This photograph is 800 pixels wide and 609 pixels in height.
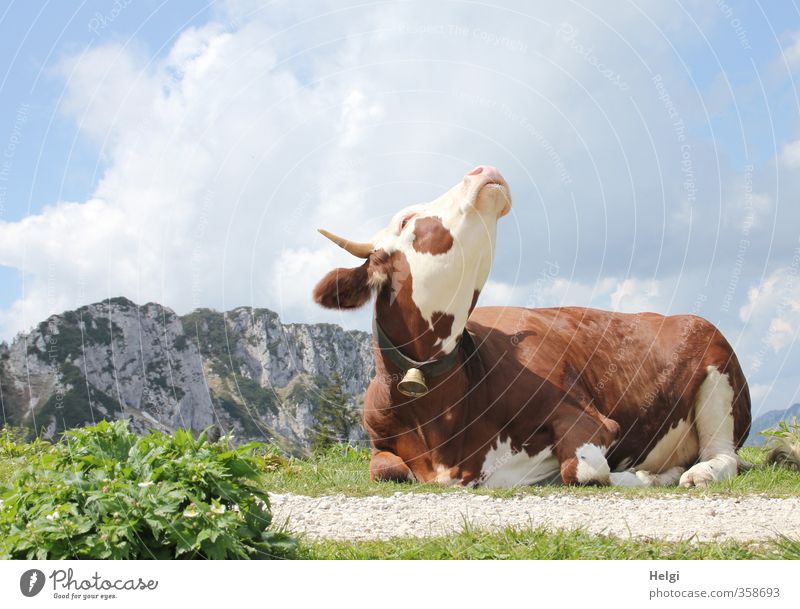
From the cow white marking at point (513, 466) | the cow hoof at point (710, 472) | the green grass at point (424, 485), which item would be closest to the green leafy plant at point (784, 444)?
the green grass at point (424, 485)

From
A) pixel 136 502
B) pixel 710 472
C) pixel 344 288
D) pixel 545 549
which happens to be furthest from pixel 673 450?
pixel 136 502

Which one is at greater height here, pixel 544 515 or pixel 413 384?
pixel 413 384

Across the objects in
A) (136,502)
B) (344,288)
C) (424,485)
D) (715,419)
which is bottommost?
(424,485)

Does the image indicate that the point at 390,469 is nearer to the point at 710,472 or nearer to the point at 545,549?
the point at 545,549

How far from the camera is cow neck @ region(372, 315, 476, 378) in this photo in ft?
28.4

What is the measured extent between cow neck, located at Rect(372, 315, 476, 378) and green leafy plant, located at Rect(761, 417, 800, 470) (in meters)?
5.19

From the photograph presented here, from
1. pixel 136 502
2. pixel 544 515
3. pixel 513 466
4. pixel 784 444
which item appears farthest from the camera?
pixel 784 444

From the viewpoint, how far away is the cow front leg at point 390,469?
9.13 meters

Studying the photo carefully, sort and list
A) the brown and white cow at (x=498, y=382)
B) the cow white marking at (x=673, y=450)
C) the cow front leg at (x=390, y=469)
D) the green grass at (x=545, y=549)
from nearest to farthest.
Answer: the green grass at (x=545, y=549) < the brown and white cow at (x=498, y=382) < the cow front leg at (x=390, y=469) < the cow white marking at (x=673, y=450)

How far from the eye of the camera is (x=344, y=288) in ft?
28.8

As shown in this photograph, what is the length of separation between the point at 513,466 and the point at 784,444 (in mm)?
4469

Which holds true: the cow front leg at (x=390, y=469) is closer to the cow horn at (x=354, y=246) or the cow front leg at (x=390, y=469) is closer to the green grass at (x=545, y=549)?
the cow horn at (x=354, y=246)

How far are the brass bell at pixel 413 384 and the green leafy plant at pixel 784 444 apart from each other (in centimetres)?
559
